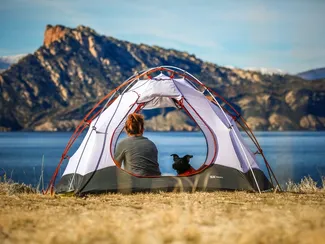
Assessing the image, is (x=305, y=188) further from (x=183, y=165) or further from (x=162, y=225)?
(x=162, y=225)

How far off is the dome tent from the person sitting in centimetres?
18

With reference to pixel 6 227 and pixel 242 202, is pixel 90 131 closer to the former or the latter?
pixel 242 202

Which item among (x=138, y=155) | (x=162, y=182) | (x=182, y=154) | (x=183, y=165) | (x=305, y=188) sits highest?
(x=138, y=155)

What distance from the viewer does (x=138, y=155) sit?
9961 millimetres

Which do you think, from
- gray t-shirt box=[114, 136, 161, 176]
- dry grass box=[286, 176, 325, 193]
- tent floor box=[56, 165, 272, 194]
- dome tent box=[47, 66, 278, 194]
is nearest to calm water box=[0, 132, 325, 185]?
dome tent box=[47, 66, 278, 194]

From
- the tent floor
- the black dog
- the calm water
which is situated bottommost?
the calm water

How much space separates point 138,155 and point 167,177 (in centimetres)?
71

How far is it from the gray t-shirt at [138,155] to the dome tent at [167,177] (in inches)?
6.8

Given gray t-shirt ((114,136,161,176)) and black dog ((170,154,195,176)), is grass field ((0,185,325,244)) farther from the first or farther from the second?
black dog ((170,154,195,176))

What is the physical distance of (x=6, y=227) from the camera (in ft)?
18.1

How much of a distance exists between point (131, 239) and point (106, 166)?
20.0 feet

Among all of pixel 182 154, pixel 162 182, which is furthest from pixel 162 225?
pixel 182 154

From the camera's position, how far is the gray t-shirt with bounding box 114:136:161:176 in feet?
32.5

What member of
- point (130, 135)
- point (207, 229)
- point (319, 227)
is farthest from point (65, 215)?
point (130, 135)
